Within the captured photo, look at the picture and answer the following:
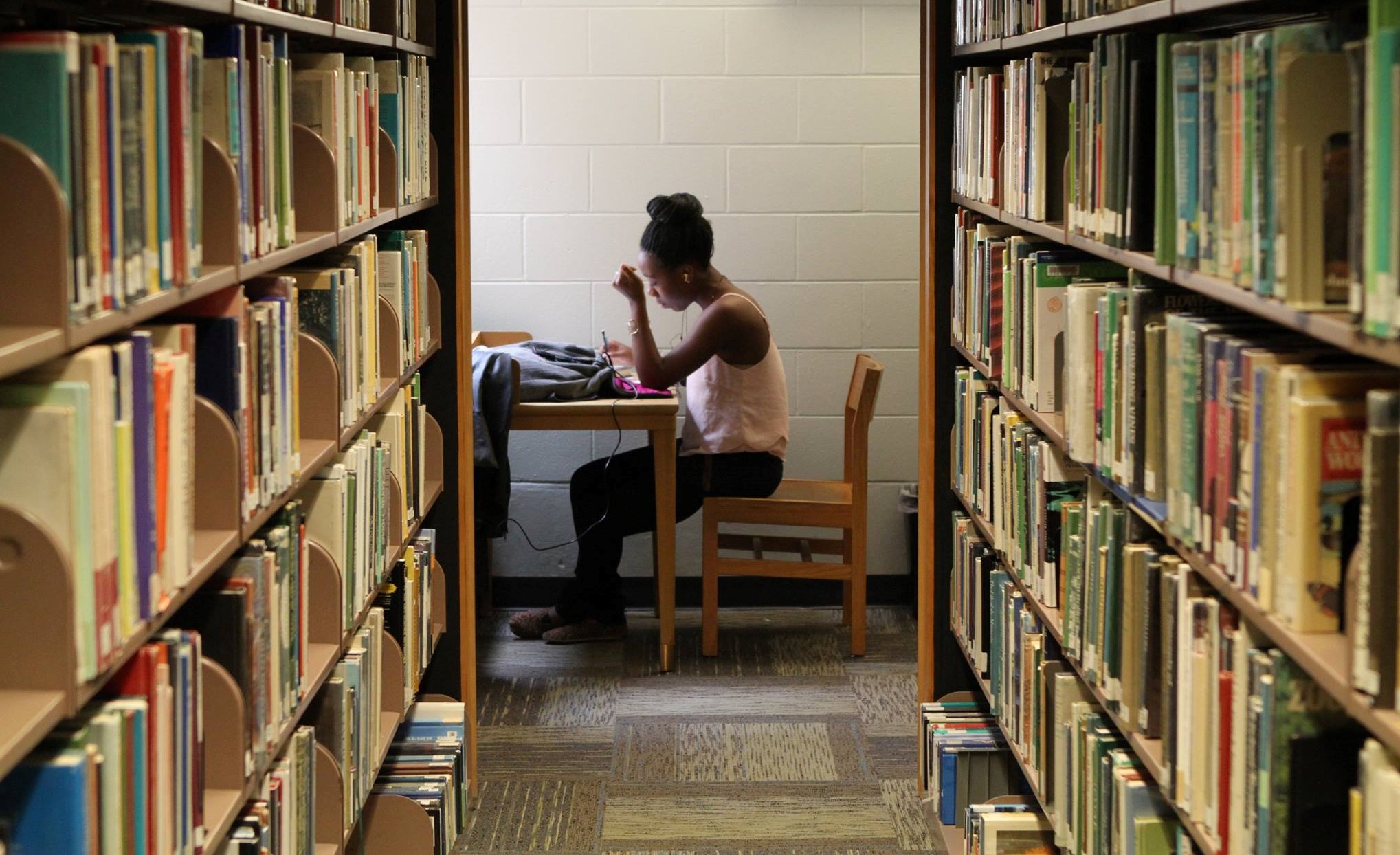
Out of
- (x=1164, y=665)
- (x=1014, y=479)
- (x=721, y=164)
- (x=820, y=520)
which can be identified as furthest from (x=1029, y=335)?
(x=721, y=164)

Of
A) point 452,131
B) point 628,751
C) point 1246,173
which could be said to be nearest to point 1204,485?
point 1246,173

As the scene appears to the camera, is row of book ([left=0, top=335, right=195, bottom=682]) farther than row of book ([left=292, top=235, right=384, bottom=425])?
No

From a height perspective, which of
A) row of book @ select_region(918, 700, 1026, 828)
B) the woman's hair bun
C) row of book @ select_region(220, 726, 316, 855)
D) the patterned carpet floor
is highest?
the woman's hair bun

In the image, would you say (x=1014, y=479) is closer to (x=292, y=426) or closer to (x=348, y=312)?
(x=348, y=312)

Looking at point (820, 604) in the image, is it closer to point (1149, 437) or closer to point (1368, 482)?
point (1149, 437)

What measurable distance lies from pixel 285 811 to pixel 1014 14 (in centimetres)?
173

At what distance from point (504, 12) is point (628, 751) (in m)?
2.24

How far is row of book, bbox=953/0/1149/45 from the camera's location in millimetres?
2145

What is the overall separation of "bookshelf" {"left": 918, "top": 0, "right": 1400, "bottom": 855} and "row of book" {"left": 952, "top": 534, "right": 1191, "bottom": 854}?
0.03 m

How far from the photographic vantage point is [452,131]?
3.18 m

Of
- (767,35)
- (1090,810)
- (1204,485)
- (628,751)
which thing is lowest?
(628,751)

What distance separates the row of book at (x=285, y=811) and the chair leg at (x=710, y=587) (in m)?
2.13

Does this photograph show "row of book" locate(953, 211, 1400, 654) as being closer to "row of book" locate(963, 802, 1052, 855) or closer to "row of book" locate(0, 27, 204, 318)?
"row of book" locate(963, 802, 1052, 855)

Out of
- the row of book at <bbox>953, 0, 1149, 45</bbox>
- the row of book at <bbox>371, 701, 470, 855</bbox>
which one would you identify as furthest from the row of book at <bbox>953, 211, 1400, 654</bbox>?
the row of book at <bbox>371, 701, 470, 855</bbox>
